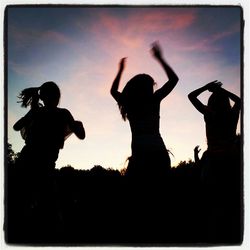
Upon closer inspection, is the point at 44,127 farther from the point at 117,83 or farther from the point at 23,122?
the point at 117,83

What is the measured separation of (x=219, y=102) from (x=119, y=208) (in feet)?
3.01

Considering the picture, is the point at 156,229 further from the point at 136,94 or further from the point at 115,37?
the point at 115,37

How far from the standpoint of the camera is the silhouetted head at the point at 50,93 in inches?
194

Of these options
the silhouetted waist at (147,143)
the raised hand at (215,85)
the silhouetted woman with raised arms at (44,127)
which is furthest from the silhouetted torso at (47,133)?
the raised hand at (215,85)

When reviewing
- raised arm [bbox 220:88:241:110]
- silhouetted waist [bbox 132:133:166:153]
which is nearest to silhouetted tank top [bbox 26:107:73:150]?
silhouetted waist [bbox 132:133:166:153]

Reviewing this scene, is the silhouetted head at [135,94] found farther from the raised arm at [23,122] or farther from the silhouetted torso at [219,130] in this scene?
the raised arm at [23,122]

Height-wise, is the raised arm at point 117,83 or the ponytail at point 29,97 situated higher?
the raised arm at point 117,83

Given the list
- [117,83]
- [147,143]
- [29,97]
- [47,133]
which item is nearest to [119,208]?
[147,143]

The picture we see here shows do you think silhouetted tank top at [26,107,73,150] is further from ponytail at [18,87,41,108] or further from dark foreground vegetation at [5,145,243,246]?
dark foreground vegetation at [5,145,243,246]

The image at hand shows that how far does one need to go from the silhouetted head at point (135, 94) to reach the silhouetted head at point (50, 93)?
0.40m

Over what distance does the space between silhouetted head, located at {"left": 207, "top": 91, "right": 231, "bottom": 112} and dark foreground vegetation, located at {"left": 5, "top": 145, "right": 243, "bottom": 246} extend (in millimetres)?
387

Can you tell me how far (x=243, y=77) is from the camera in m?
4.88

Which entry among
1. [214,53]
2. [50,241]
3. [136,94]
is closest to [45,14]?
[136,94]

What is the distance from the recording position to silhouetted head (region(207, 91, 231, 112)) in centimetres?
494
